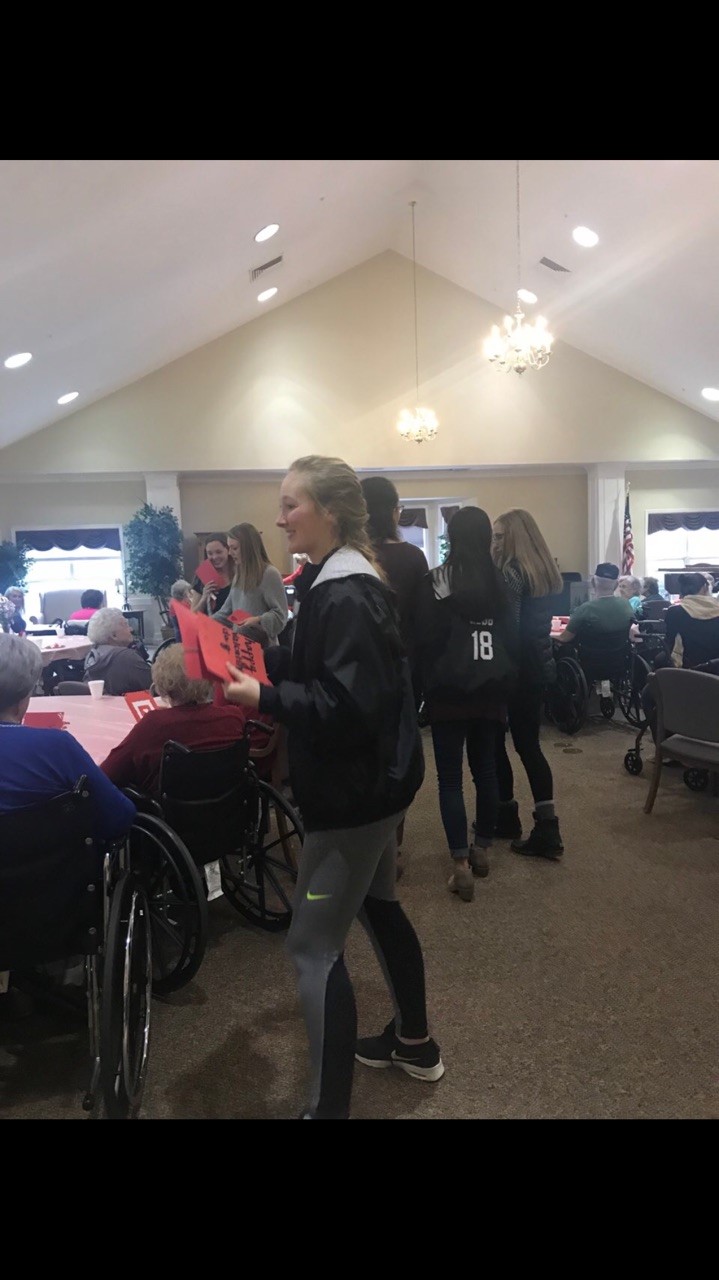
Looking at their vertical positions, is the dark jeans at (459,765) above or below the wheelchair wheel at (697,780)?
above

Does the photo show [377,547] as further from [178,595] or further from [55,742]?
[178,595]

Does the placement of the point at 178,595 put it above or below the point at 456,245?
below

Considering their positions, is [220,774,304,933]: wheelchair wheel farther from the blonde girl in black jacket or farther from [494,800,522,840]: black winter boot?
[494,800,522,840]: black winter boot

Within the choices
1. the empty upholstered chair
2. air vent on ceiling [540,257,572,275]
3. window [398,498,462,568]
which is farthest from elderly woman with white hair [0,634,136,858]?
window [398,498,462,568]

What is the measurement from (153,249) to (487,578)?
434 centimetres

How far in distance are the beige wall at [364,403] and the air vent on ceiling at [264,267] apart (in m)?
1.57

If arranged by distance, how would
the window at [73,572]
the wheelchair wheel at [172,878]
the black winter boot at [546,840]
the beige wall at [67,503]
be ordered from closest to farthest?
the wheelchair wheel at [172,878]
the black winter boot at [546,840]
the beige wall at [67,503]
the window at [73,572]

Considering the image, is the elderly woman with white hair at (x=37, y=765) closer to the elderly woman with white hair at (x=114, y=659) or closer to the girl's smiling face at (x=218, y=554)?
the elderly woman with white hair at (x=114, y=659)

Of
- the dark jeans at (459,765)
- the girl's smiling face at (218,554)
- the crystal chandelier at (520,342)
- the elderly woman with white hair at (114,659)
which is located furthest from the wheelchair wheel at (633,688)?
the elderly woman with white hair at (114,659)

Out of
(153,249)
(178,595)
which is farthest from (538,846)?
(153,249)

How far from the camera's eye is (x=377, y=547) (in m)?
2.73

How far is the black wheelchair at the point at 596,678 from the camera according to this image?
17.2ft

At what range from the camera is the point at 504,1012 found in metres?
2.12

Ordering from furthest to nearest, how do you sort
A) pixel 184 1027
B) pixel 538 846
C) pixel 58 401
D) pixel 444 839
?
1. pixel 58 401
2. pixel 444 839
3. pixel 538 846
4. pixel 184 1027
